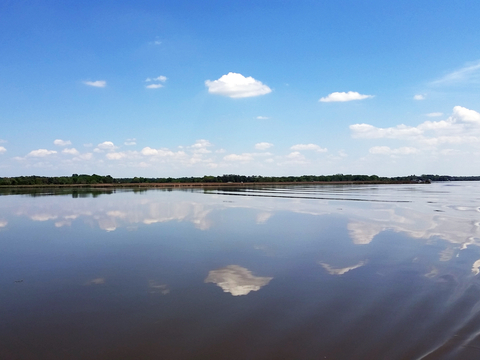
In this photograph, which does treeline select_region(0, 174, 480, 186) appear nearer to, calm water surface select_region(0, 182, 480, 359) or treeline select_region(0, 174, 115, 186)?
treeline select_region(0, 174, 115, 186)

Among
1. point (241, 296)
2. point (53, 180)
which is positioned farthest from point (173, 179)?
point (241, 296)

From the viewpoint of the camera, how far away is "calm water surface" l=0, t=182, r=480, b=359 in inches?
199

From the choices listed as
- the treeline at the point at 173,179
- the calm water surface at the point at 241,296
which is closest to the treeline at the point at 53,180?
the treeline at the point at 173,179

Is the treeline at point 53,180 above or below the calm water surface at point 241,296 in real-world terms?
above

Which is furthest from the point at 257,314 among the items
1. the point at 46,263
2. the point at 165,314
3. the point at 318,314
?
the point at 46,263

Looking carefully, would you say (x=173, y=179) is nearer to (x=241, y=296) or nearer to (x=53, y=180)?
(x=53, y=180)

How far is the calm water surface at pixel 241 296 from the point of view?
5.06 meters

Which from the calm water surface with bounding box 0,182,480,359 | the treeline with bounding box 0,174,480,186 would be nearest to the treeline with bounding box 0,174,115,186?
the treeline with bounding box 0,174,480,186

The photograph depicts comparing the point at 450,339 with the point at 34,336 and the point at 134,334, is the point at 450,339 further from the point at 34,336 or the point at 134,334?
the point at 34,336

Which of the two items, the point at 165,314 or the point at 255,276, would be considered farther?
the point at 255,276

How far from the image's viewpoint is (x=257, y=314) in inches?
Result: 242

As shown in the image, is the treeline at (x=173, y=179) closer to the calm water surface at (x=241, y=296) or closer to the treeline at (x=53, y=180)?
the treeline at (x=53, y=180)

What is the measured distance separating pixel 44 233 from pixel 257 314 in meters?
12.7

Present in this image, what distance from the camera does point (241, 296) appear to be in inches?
281
